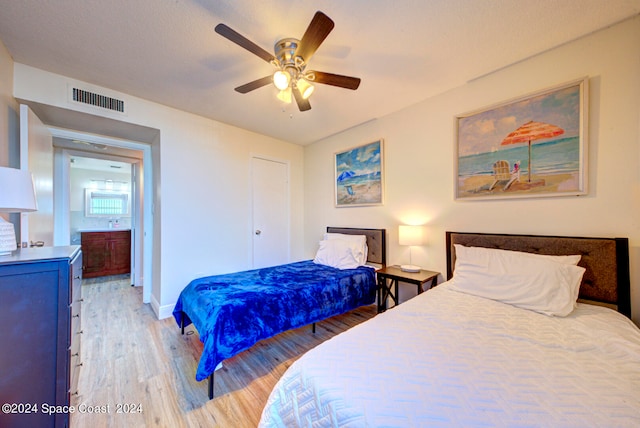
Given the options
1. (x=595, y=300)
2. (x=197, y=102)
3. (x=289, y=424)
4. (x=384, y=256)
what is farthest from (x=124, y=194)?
(x=595, y=300)

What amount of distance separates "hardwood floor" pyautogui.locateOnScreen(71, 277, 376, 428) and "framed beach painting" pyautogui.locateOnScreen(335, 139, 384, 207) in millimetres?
1646

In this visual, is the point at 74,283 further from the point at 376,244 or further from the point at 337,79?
the point at 376,244

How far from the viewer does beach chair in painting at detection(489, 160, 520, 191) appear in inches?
80.0

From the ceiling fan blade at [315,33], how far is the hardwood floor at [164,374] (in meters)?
2.43

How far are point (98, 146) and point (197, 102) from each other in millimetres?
1814

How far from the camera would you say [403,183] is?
2.90 metres

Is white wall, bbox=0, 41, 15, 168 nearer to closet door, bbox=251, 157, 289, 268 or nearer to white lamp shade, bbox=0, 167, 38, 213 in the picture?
white lamp shade, bbox=0, 167, 38, 213

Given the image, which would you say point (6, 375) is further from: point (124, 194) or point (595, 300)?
point (124, 194)

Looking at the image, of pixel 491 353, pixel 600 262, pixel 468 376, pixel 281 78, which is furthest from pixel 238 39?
pixel 600 262

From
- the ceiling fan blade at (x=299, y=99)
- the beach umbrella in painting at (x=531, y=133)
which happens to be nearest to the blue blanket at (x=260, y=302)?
the ceiling fan blade at (x=299, y=99)

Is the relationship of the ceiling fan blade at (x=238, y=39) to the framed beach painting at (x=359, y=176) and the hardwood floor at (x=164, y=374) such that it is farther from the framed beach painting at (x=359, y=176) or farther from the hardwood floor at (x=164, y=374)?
the hardwood floor at (x=164, y=374)

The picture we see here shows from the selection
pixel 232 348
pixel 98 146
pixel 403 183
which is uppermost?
pixel 98 146

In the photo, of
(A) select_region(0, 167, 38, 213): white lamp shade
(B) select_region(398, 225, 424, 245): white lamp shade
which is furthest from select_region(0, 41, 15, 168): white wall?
(B) select_region(398, 225, 424, 245): white lamp shade

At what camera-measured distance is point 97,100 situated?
2.37 meters
